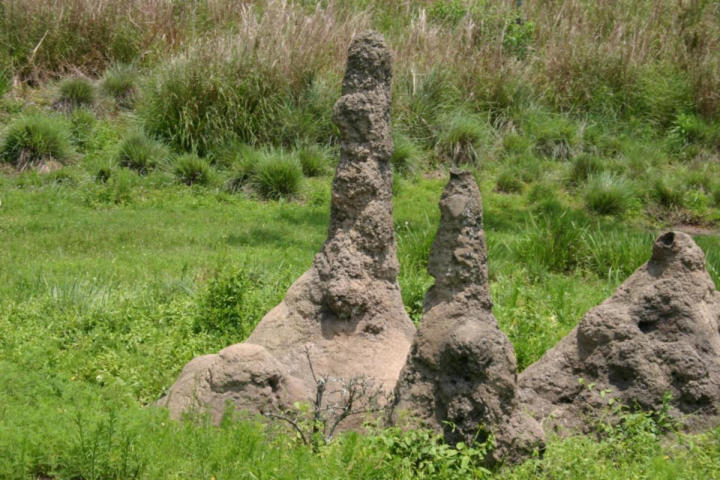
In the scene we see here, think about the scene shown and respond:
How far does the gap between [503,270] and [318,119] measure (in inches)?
202

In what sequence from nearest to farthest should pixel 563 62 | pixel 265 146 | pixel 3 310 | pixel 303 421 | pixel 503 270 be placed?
pixel 303 421 < pixel 3 310 < pixel 503 270 < pixel 265 146 < pixel 563 62

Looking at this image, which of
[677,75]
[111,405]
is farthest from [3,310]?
[677,75]

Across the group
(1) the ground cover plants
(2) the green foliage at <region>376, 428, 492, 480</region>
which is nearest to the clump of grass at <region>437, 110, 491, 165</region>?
(1) the ground cover plants

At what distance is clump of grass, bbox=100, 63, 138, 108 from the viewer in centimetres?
1340

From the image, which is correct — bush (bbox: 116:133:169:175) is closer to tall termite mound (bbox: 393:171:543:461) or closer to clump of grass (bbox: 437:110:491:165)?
clump of grass (bbox: 437:110:491:165)

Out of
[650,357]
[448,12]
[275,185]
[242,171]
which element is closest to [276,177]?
[275,185]

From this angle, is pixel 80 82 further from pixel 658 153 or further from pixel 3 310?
pixel 658 153

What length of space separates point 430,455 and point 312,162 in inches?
311

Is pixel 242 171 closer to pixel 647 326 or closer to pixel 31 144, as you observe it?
pixel 31 144

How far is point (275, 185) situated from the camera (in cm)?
1127

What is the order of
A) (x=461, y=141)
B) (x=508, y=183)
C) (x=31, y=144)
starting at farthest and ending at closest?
(x=461, y=141)
(x=508, y=183)
(x=31, y=144)

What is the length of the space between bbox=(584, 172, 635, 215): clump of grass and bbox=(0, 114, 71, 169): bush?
21.5 feet

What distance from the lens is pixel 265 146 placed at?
12.0 metres

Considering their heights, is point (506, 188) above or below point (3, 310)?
below
